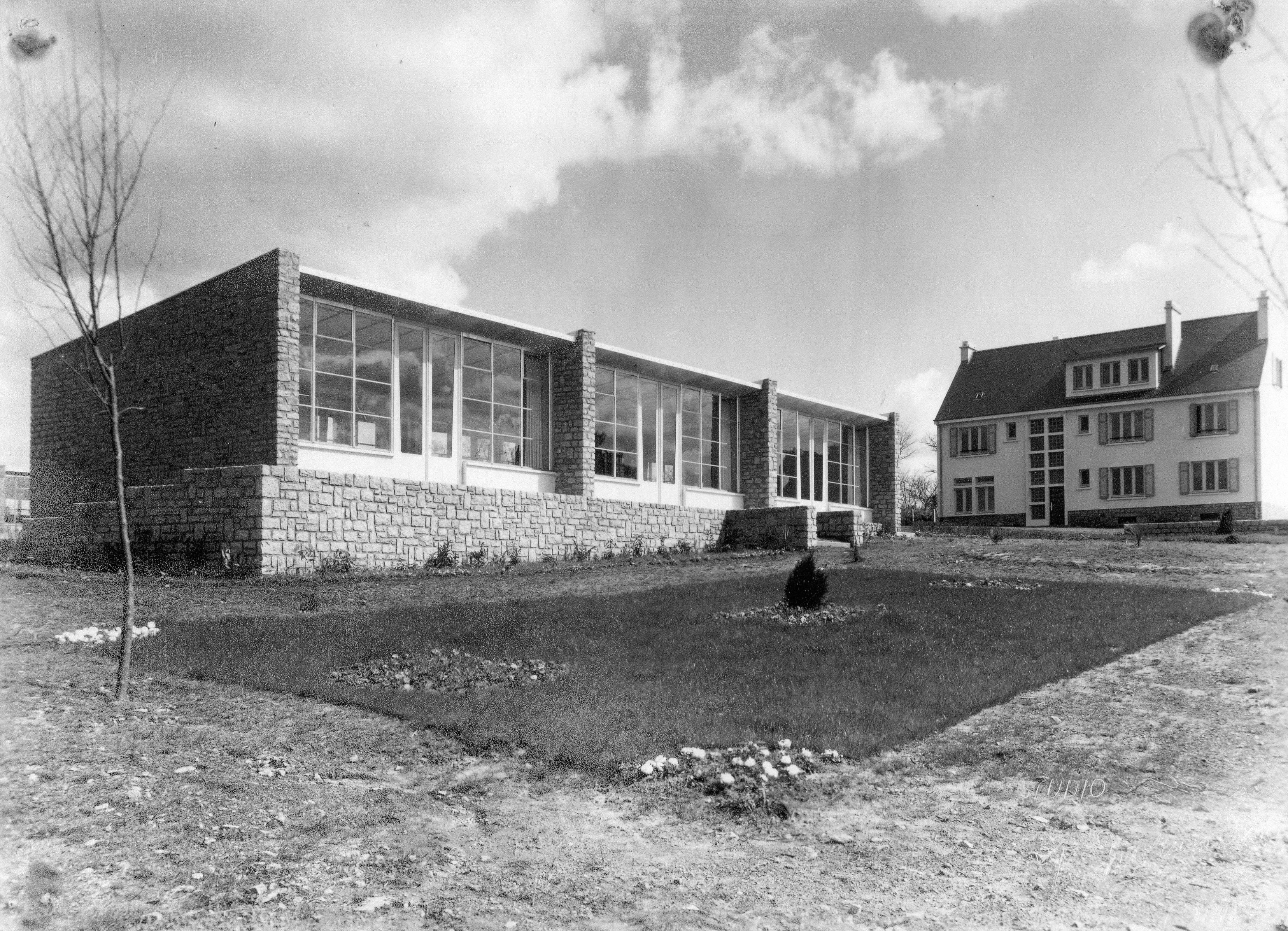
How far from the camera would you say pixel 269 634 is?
417 inches

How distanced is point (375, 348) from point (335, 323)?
1.09m

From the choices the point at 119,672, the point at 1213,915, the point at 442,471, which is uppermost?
the point at 442,471

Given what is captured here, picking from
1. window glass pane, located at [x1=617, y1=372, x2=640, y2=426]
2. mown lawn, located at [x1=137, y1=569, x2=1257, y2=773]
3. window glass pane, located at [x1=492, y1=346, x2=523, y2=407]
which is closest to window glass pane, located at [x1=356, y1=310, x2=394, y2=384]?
window glass pane, located at [x1=492, y1=346, x2=523, y2=407]

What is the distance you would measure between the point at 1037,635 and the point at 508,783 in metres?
7.06

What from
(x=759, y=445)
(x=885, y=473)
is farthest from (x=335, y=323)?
(x=885, y=473)

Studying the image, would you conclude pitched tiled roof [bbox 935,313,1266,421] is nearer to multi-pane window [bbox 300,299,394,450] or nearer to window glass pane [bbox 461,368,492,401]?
window glass pane [bbox 461,368,492,401]

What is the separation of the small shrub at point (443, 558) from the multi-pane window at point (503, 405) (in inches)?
130

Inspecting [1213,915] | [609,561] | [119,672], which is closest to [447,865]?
[1213,915]

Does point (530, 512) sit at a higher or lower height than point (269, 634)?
higher

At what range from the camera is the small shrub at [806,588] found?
13.0 meters

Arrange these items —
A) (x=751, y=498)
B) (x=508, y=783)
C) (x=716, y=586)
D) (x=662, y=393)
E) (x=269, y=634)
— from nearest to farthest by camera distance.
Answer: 1. (x=508, y=783)
2. (x=269, y=634)
3. (x=716, y=586)
4. (x=662, y=393)
5. (x=751, y=498)

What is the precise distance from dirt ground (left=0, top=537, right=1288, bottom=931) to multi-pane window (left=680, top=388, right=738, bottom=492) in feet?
70.5

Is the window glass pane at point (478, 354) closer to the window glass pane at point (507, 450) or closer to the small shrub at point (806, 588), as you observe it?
the window glass pane at point (507, 450)

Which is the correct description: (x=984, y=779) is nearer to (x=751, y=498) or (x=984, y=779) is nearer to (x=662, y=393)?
(x=662, y=393)
